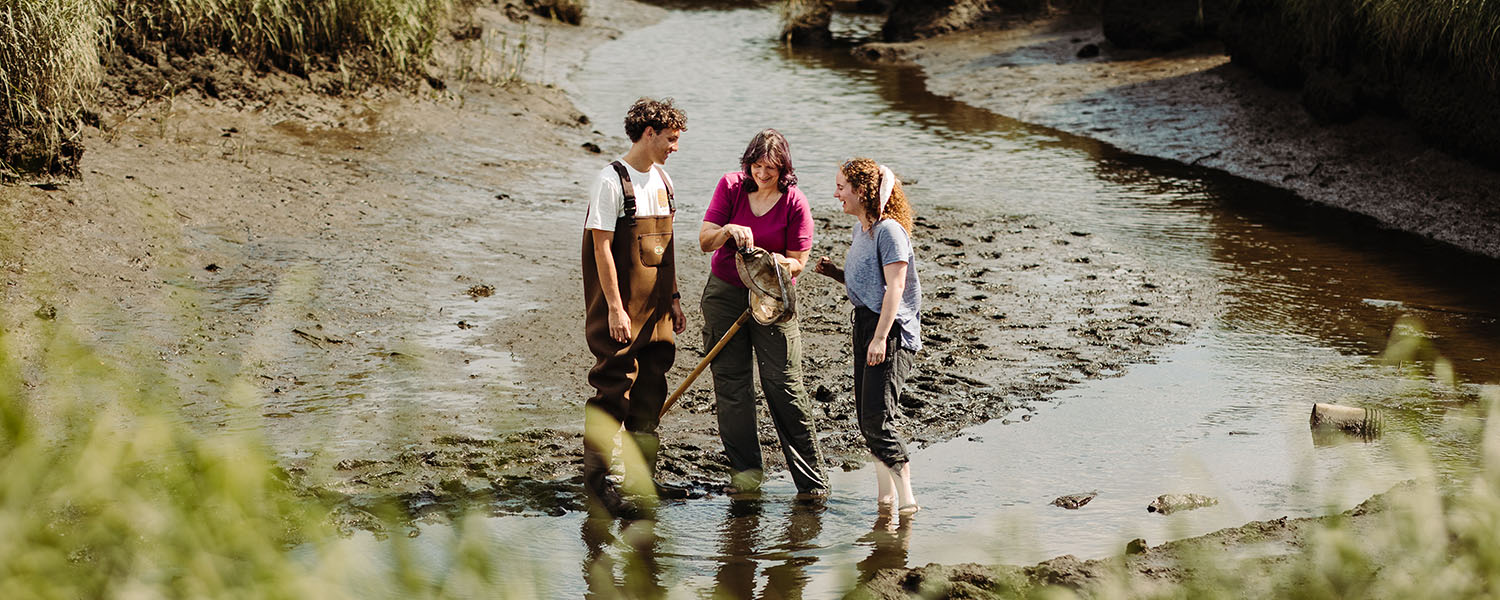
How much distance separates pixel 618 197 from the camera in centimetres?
563

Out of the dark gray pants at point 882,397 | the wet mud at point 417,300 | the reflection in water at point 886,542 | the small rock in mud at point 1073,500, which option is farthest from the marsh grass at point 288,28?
the small rock in mud at point 1073,500

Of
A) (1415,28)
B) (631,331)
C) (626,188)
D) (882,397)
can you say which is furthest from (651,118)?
(1415,28)

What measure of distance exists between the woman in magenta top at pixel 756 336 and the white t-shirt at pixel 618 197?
0.23 meters

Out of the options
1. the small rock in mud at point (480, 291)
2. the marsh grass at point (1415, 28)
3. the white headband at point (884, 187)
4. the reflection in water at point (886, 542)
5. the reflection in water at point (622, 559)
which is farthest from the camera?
the marsh grass at point (1415, 28)

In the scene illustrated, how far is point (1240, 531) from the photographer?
5.31 metres

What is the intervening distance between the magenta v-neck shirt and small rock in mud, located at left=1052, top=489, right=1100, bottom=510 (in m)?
1.56

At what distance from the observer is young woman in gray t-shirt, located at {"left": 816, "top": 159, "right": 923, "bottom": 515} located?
5.67 m

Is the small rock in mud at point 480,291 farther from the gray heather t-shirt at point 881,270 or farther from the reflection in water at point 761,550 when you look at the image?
the gray heather t-shirt at point 881,270

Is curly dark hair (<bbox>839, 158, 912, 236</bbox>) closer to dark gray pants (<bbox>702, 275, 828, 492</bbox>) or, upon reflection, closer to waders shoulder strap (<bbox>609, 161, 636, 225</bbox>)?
dark gray pants (<bbox>702, 275, 828, 492</bbox>)

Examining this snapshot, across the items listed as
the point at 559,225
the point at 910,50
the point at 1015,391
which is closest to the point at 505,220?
the point at 559,225

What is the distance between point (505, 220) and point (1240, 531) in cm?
706

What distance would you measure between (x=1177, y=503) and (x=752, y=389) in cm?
187

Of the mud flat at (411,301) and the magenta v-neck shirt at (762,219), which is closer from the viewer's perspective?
the magenta v-neck shirt at (762,219)

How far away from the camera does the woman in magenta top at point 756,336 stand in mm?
5840
